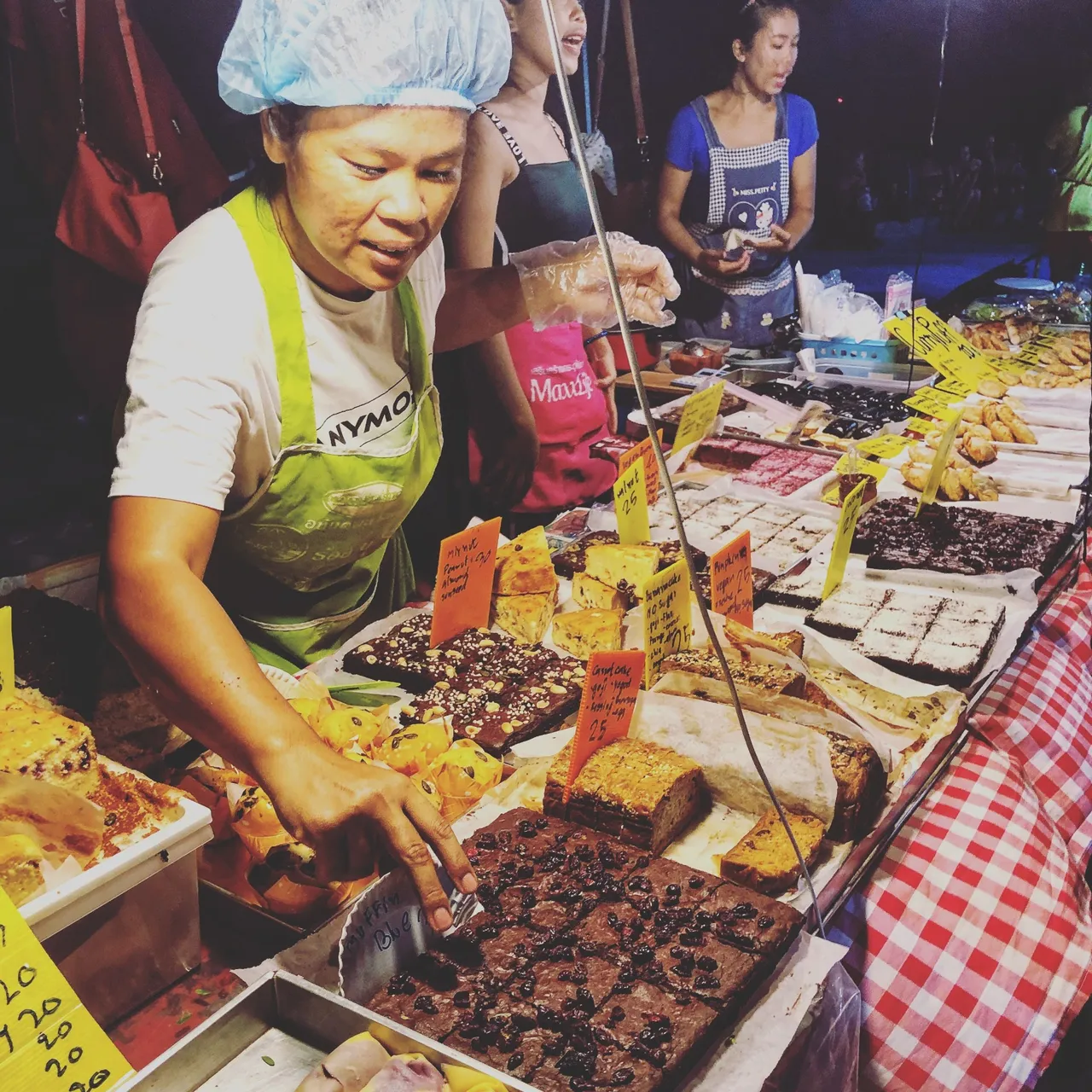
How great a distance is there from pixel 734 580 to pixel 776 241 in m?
4.53

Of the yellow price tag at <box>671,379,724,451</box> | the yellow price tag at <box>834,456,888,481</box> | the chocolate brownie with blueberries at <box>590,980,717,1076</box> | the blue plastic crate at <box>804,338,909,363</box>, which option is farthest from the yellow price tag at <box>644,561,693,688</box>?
the blue plastic crate at <box>804,338,909,363</box>

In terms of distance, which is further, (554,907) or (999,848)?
(999,848)

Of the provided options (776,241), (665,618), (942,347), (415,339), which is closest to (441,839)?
(665,618)

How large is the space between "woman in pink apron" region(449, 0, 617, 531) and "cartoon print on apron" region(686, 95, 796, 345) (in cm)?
Answer: 207

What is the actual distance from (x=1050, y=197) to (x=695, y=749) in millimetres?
7018

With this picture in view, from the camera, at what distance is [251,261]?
2.26 m

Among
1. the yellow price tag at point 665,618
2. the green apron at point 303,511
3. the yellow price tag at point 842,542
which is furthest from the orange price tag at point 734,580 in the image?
the green apron at point 303,511

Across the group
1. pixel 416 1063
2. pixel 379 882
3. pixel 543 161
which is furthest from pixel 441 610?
pixel 543 161

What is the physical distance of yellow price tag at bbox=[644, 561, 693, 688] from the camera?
2475 millimetres

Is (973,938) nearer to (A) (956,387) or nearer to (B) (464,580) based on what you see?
(B) (464,580)

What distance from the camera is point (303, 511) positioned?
8.46ft

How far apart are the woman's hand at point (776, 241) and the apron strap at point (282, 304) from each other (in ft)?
16.2

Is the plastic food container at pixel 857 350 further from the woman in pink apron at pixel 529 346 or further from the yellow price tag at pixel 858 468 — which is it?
the woman in pink apron at pixel 529 346

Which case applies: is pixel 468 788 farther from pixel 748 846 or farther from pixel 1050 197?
pixel 1050 197
